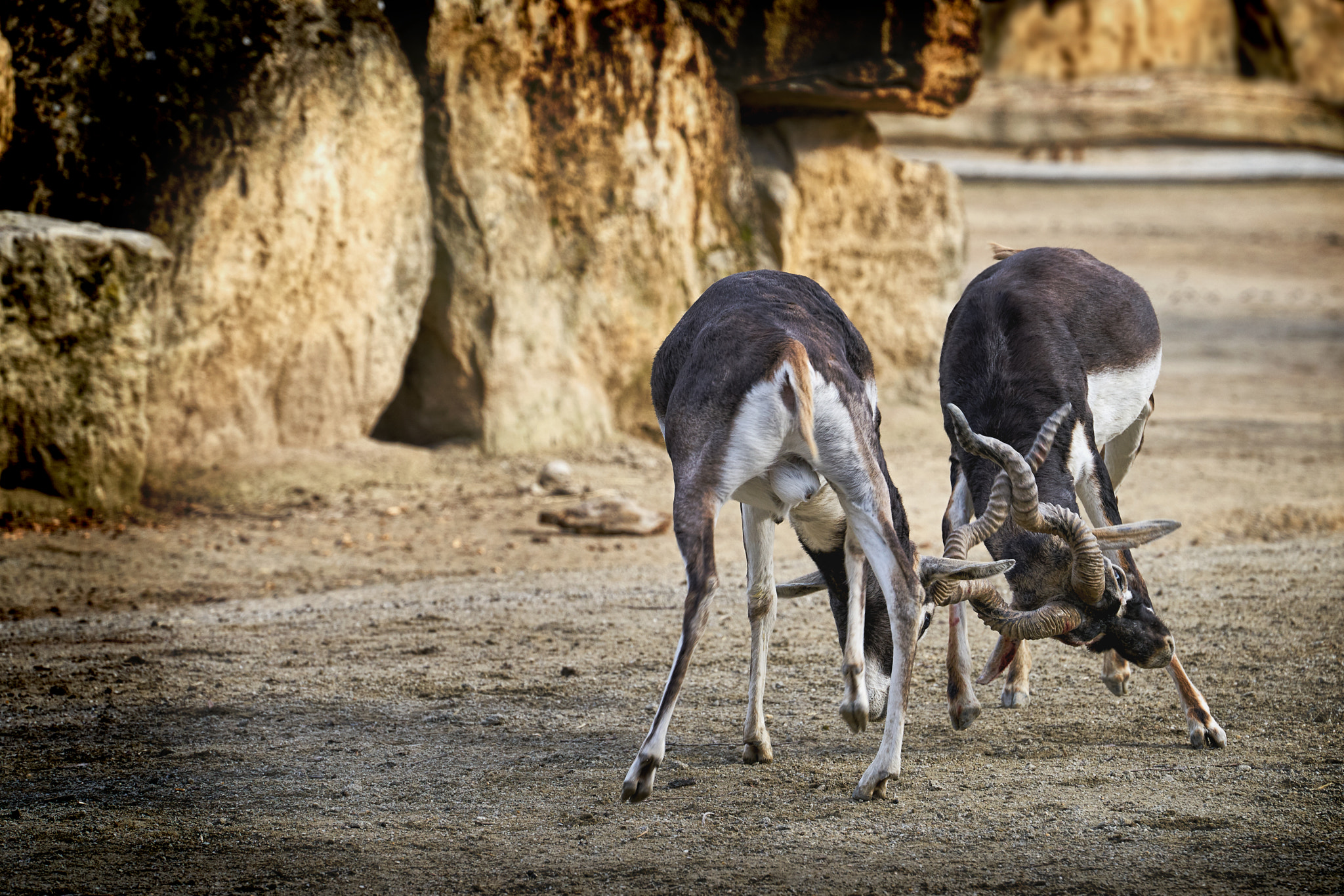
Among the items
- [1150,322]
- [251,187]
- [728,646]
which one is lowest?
[728,646]

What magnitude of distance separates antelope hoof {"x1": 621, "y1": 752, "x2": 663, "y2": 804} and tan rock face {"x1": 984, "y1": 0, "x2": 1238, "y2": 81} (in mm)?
18600

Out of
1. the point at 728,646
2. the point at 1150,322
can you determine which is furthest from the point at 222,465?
the point at 1150,322

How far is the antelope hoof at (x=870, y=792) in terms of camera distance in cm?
369

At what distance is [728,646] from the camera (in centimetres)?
538

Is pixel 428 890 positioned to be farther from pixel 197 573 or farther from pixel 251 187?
pixel 251 187

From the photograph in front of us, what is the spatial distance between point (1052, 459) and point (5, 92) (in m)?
6.66

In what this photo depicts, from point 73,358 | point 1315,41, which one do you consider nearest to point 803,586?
point 73,358

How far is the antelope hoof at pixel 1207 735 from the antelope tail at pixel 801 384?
176 centimetres

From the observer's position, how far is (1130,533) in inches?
164

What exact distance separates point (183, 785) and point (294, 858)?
76 cm

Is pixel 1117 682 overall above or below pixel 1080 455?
below

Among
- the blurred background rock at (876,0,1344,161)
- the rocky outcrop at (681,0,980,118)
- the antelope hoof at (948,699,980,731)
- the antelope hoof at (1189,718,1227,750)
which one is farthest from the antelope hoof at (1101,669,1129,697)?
the blurred background rock at (876,0,1344,161)

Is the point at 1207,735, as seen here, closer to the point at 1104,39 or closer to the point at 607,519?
the point at 607,519

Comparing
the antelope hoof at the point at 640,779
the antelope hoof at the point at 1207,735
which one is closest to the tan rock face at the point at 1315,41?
the antelope hoof at the point at 1207,735
